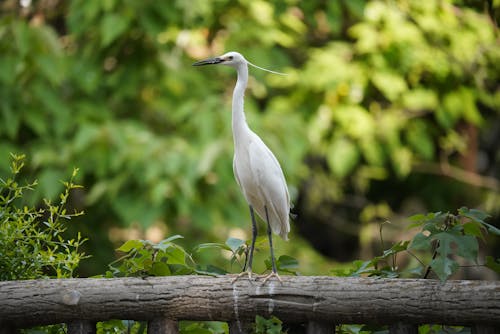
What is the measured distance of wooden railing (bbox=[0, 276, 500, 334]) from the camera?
182 cm

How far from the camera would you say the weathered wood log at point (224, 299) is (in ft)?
5.96

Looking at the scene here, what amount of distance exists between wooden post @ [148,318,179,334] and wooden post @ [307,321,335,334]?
1.20ft

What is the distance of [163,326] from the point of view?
197 centimetres

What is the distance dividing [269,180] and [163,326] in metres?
0.70

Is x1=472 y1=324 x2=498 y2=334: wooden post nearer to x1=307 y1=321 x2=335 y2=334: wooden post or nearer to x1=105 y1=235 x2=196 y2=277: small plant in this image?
x1=307 y1=321 x2=335 y2=334: wooden post

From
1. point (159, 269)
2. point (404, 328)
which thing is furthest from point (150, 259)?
point (404, 328)

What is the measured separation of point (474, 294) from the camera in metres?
1.77

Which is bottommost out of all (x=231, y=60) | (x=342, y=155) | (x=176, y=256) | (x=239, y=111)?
(x=342, y=155)

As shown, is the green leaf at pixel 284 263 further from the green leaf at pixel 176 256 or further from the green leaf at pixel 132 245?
the green leaf at pixel 132 245

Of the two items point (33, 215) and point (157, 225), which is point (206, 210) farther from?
point (33, 215)

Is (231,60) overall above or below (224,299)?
above

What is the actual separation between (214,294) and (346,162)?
3571mm

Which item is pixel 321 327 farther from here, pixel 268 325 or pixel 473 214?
pixel 473 214

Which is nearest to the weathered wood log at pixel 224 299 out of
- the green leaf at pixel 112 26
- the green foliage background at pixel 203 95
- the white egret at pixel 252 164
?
the white egret at pixel 252 164
